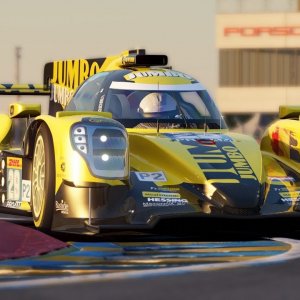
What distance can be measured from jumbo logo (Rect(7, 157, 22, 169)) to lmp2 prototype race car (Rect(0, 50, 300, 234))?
0.01m

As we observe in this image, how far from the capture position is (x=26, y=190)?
1256cm

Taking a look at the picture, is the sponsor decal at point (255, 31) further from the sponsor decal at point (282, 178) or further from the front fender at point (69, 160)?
the front fender at point (69, 160)

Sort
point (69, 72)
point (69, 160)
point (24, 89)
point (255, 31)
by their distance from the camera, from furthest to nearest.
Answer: point (255, 31) → point (24, 89) → point (69, 72) → point (69, 160)

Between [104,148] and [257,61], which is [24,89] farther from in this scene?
[257,61]

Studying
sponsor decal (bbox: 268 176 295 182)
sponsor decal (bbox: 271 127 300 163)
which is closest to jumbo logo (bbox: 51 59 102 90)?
sponsor decal (bbox: 271 127 300 163)

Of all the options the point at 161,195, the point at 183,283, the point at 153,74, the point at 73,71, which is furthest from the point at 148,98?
the point at 183,283

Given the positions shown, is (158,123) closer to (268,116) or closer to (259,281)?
(259,281)

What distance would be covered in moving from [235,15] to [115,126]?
236 ft

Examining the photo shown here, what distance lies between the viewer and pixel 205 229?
11000 mm

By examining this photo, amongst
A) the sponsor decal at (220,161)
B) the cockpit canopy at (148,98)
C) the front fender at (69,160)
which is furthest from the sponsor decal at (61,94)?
the front fender at (69,160)

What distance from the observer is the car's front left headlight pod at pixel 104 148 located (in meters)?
10.9

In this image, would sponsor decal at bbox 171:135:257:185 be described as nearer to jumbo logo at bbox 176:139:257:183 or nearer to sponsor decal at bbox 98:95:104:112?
jumbo logo at bbox 176:139:257:183

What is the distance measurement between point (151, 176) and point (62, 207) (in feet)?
2.64

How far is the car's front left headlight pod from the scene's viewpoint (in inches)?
429
